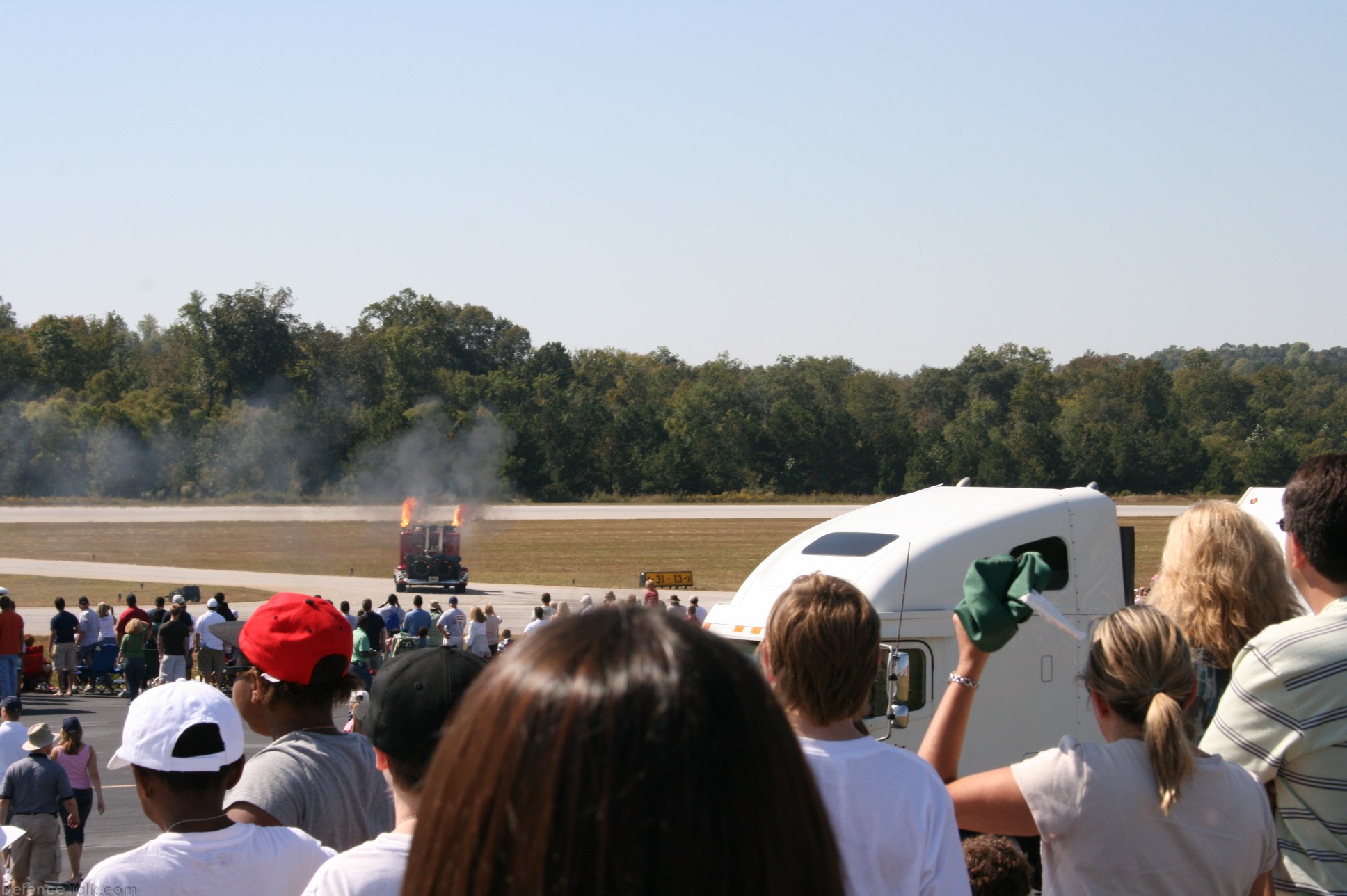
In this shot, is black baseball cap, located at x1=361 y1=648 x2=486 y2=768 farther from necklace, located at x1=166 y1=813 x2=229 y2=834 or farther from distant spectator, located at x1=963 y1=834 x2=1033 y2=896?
distant spectator, located at x1=963 y1=834 x2=1033 y2=896

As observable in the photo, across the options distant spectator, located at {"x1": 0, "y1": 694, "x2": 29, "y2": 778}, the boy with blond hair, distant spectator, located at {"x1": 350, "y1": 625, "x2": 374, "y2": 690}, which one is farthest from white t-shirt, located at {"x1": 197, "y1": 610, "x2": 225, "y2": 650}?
the boy with blond hair

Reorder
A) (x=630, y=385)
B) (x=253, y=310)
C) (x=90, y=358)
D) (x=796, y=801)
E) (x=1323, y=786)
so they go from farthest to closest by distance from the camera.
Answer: (x=630, y=385)
(x=90, y=358)
(x=253, y=310)
(x=1323, y=786)
(x=796, y=801)

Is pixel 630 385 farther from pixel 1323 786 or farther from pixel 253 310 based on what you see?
pixel 1323 786

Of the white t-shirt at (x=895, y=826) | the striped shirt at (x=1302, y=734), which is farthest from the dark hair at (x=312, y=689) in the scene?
the striped shirt at (x=1302, y=734)

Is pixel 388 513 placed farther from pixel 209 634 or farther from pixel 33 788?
pixel 33 788

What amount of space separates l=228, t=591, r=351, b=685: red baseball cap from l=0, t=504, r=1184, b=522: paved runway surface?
5259 cm

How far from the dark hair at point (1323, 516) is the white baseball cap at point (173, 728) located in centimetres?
275

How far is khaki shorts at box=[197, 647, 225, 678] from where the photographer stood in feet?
61.4

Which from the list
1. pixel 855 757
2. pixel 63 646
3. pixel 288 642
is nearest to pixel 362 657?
pixel 63 646

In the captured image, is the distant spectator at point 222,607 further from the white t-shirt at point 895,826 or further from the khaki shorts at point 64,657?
the white t-shirt at point 895,826

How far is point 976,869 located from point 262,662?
2.34 m

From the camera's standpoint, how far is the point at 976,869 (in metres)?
3.84

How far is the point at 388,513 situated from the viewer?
5988 centimetres

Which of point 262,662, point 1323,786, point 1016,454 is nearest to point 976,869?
point 1323,786
